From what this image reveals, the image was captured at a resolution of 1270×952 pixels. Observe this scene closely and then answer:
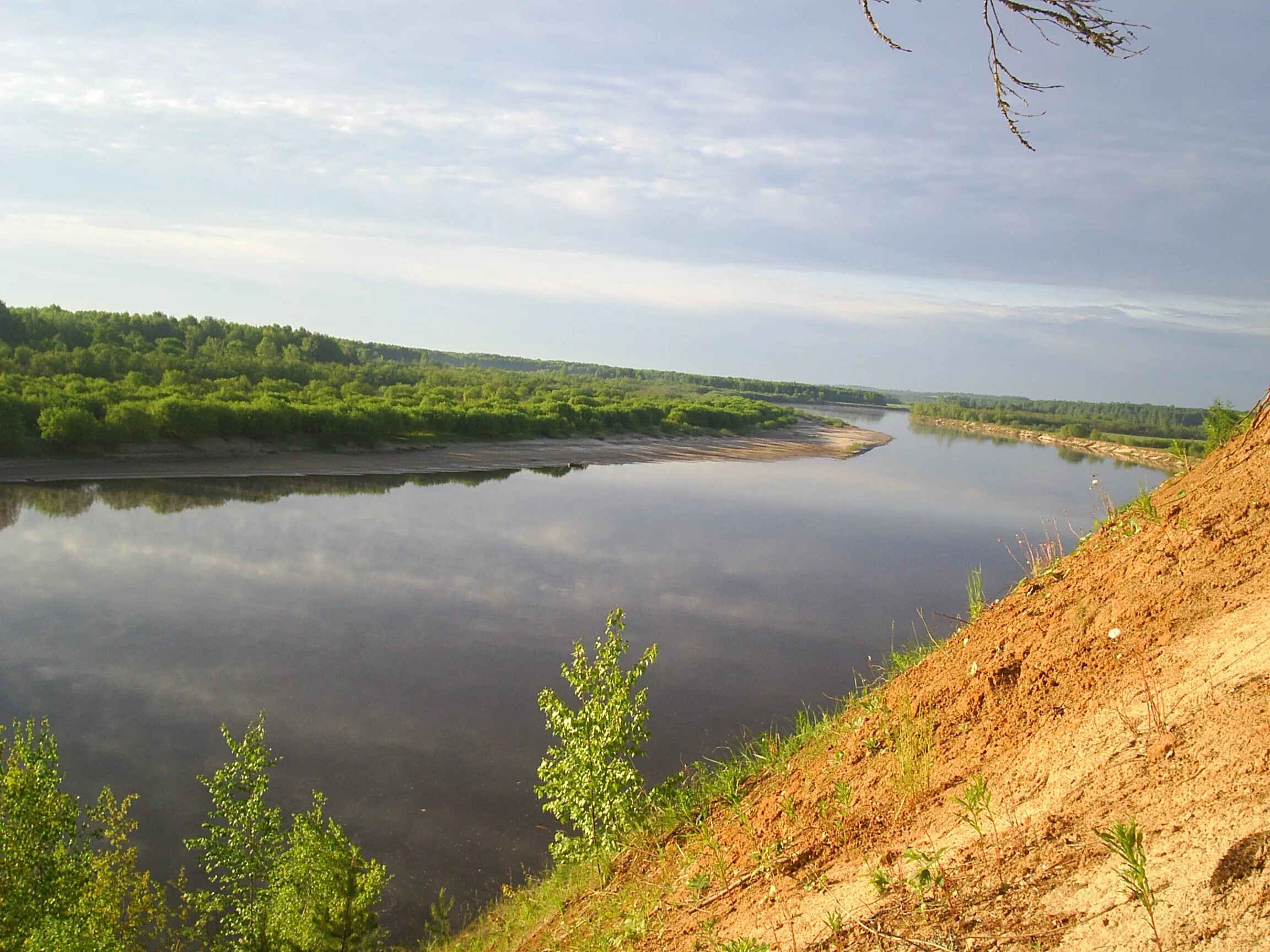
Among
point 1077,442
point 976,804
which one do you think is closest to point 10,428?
point 976,804

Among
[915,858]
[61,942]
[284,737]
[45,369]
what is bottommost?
[284,737]

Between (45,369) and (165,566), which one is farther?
(45,369)

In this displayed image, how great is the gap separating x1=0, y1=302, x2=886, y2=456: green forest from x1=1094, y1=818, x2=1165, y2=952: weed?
4224 centimetres

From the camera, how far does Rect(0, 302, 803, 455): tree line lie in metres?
37.8


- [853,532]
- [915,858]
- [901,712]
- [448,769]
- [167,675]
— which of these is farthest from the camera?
[853,532]

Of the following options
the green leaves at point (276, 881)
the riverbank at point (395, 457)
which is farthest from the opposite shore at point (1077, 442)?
the green leaves at point (276, 881)

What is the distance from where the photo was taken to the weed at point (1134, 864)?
8.66 ft

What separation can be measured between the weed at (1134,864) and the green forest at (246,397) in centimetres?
4224

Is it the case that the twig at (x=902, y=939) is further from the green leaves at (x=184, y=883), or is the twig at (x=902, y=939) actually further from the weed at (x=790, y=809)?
the green leaves at (x=184, y=883)

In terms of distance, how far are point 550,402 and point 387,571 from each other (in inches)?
1841

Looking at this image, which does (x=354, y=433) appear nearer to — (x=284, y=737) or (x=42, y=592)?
(x=42, y=592)

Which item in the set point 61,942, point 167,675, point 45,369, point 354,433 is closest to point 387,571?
point 167,675

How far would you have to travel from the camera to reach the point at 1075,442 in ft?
342

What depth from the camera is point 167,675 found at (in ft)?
50.6
